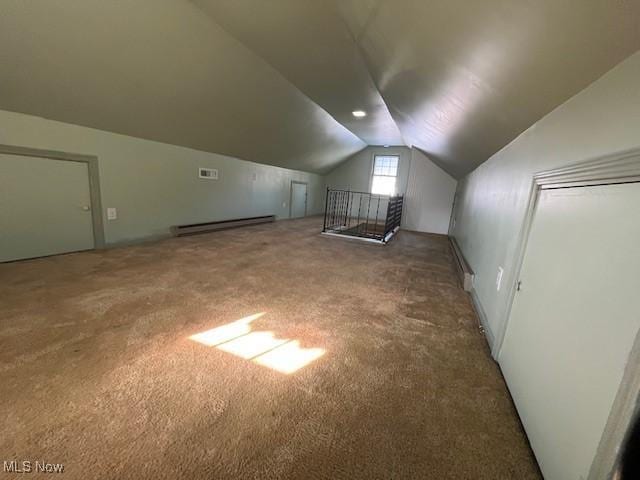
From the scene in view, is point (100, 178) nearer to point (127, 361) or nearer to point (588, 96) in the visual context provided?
point (127, 361)

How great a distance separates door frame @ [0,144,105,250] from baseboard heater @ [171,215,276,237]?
122 cm

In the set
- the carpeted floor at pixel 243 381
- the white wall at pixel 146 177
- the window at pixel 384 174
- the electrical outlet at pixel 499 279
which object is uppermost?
the window at pixel 384 174

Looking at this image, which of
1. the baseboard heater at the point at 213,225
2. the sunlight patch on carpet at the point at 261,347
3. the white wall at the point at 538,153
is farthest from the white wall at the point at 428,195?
the sunlight patch on carpet at the point at 261,347

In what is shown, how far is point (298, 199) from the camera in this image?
9.09m

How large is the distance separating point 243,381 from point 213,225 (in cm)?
490

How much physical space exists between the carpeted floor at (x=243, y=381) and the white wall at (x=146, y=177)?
1.52m

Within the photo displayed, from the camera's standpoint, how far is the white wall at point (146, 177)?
126 inches

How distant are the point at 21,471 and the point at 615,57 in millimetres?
2856

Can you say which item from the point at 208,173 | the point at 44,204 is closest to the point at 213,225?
the point at 208,173

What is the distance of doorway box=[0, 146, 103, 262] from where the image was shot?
9.78 feet

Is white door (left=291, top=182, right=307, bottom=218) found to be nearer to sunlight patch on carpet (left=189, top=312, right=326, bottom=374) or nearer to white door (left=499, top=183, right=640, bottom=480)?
sunlight patch on carpet (left=189, top=312, right=326, bottom=374)

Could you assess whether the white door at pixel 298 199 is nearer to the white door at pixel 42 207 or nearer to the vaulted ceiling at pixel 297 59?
the vaulted ceiling at pixel 297 59

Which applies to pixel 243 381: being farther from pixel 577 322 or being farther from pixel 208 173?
pixel 208 173

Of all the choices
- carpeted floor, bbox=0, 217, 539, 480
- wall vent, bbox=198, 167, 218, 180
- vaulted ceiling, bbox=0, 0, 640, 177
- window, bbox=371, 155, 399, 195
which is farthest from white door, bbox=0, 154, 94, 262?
window, bbox=371, 155, 399, 195
